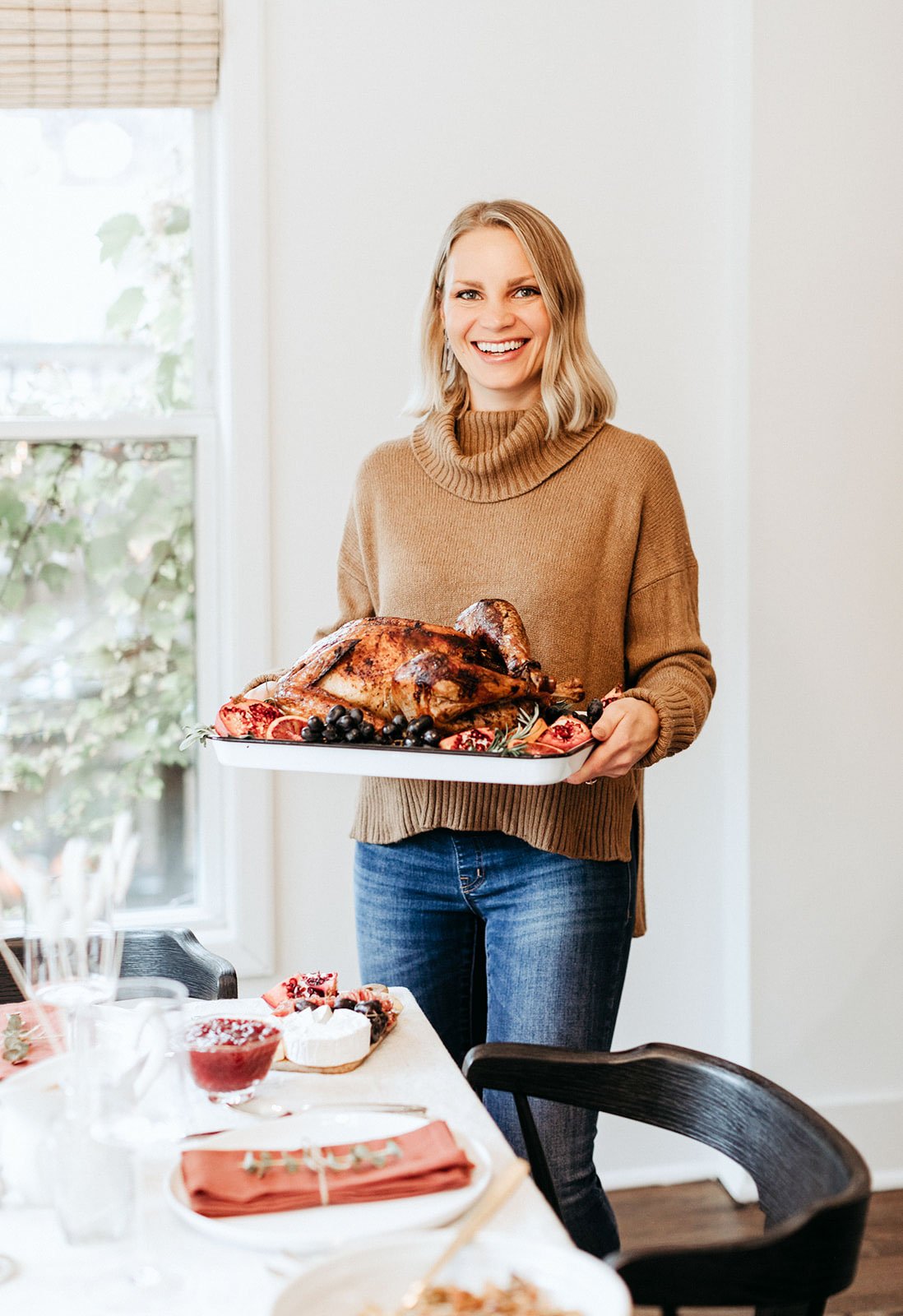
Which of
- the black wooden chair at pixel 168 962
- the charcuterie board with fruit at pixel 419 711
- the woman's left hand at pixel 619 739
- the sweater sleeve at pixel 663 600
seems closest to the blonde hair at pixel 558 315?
the sweater sleeve at pixel 663 600

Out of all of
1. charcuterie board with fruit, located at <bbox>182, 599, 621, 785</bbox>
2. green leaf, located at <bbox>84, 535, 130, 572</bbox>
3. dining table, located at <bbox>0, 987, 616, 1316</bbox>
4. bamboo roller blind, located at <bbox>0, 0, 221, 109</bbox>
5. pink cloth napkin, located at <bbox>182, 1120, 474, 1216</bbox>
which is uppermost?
bamboo roller blind, located at <bbox>0, 0, 221, 109</bbox>

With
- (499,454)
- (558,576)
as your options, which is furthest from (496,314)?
(558,576)

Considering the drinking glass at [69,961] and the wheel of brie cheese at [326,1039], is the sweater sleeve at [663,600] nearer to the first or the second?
the wheel of brie cheese at [326,1039]

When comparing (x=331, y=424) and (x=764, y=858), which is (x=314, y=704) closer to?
(x=331, y=424)

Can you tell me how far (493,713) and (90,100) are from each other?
1586 mm

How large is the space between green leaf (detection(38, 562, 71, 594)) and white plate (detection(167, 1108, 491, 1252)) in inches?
65.6

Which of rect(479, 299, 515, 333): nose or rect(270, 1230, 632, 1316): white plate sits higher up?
rect(479, 299, 515, 333): nose

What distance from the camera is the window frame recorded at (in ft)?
7.65

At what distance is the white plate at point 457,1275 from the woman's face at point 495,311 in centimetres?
119

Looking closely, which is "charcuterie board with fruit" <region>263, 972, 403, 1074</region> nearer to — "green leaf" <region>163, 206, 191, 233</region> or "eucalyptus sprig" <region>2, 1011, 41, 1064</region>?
"eucalyptus sprig" <region>2, 1011, 41, 1064</region>

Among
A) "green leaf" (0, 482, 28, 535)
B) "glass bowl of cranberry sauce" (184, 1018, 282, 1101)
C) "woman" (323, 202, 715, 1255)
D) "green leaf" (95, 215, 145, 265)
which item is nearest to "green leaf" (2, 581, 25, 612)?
"green leaf" (0, 482, 28, 535)

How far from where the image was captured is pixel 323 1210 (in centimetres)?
86

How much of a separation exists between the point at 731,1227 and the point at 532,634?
1412 mm

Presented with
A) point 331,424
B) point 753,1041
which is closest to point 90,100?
point 331,424
